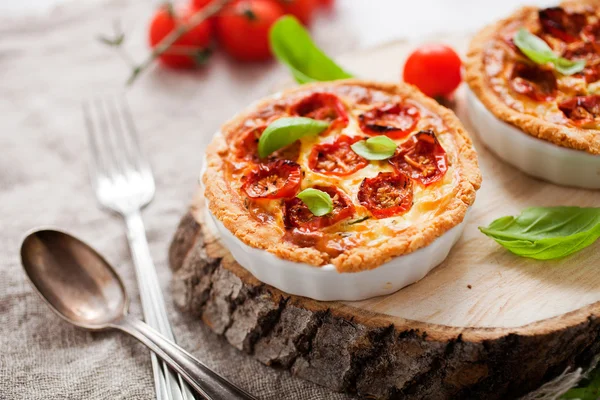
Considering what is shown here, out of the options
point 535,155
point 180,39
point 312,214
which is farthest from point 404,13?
point 312,214

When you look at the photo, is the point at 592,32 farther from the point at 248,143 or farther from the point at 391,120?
the point at 248,143

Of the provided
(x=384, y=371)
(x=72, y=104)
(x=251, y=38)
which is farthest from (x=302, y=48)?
(x=384, y=371)

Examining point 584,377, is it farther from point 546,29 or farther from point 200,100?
point 200,100

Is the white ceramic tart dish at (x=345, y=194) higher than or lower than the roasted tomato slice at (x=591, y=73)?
lower

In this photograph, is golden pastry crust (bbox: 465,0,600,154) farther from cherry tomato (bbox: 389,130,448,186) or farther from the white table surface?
the white table surface

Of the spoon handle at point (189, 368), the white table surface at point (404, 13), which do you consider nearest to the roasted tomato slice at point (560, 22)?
the white table surface at point (404, 13)

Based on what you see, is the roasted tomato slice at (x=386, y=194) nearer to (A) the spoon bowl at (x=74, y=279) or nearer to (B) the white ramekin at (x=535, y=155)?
(B) the white ramekin at (x=535, y=155)

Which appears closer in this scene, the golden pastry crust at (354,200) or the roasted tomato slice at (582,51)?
the golden pastry crust at (354,200)
